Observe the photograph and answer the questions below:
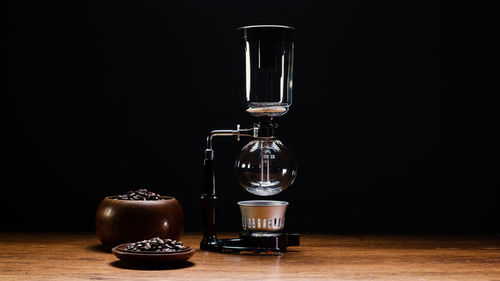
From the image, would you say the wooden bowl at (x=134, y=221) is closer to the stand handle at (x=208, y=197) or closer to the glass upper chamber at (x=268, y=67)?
the stand handle at (x=208, y=197)

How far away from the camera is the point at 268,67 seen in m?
1.66

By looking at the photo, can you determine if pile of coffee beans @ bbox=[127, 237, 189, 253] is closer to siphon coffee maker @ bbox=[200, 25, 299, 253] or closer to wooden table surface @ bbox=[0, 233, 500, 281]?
wooden table surface @ bbox=[0, 233, 500, 281]

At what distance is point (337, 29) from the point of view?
210cm

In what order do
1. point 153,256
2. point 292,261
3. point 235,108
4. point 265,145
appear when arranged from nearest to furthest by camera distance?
point 153,256 < point 292,261 < point 265,145 < point 235,108

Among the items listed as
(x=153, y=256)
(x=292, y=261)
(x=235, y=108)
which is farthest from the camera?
(x=235, y=108)

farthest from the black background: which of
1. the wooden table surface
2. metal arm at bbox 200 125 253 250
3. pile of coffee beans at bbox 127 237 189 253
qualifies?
pile of coffee beans at bbox 127 237 189 253

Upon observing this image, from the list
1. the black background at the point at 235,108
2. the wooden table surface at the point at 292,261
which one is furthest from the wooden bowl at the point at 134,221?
the black background at the point at 235,108

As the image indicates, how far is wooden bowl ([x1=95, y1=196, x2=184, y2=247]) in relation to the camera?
1.64m

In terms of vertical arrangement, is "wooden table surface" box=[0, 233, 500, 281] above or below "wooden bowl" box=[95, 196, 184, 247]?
below

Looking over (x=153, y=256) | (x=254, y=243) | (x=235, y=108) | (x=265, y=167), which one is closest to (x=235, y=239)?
(x=254, y=243)

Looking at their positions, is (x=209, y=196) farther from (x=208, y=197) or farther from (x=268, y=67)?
(x=268, y=67)

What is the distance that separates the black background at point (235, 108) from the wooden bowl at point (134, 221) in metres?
0.41

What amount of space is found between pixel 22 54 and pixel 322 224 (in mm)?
967

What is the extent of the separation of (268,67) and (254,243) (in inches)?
15.5
